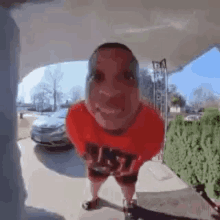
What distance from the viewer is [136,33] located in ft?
2.15

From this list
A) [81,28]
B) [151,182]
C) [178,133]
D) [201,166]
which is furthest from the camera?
[178,133]

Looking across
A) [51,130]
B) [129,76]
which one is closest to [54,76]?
[51,130]

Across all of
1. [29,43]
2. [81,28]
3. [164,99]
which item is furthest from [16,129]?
[164,99]

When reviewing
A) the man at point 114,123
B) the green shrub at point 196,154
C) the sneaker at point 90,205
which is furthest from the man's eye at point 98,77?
Result: the green shrub at point 196,154

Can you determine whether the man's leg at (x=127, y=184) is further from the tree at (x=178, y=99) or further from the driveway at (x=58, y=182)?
the tree at (x=178, y=99)

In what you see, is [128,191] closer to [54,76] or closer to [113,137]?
[113,137]

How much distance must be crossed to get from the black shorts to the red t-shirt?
0.22 feet

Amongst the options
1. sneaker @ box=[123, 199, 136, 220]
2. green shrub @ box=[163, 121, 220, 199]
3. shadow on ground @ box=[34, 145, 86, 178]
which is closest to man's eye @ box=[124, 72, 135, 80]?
shadow on ground @ box=[34, 145, 86, 178]

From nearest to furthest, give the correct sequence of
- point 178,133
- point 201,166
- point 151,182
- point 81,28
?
point 81,28, point 151,182, point 201,166, point 178,133

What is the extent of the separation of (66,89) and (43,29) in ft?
0.82

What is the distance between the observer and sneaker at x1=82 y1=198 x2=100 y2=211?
2.09 ft

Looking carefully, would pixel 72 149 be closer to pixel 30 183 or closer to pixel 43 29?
pixel 30 183

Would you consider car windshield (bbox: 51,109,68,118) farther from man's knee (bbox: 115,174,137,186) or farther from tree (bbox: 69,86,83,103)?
man's knee (bbox: 115,174,137,186)

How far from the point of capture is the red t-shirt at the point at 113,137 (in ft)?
1.71
